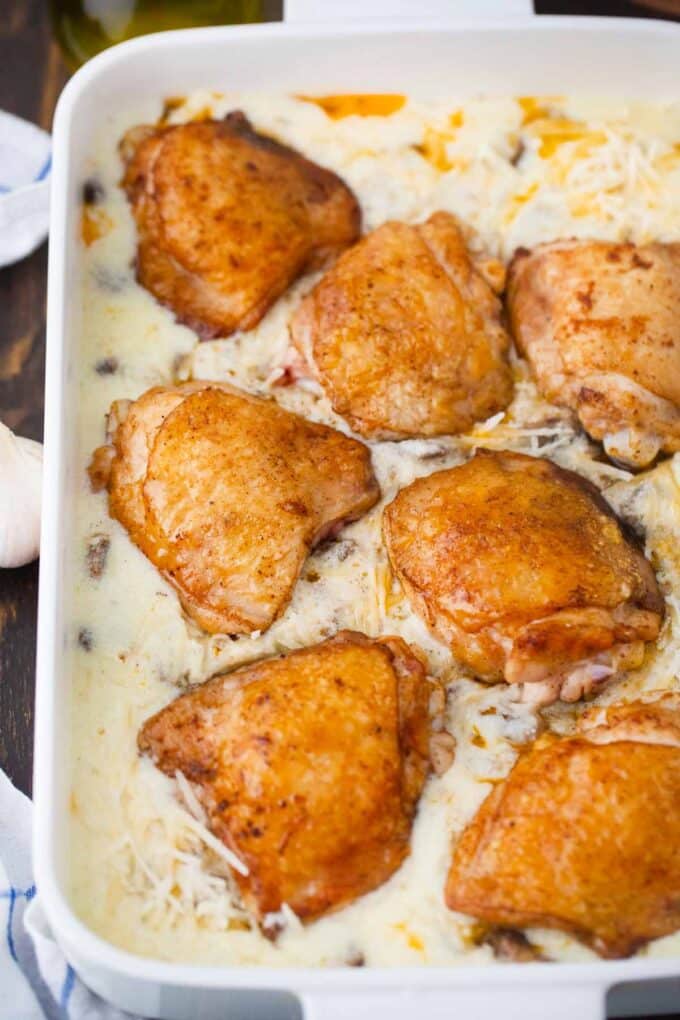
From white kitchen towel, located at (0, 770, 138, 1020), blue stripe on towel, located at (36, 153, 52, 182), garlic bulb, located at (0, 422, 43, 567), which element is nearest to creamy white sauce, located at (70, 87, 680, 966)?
garlic bulb, located at (0, 422, 43, 567)

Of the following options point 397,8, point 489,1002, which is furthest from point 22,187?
point 489,1002

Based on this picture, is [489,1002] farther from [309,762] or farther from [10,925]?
[10,925]

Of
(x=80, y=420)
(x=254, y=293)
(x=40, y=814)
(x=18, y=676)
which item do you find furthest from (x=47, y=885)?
(x=254, y=293)

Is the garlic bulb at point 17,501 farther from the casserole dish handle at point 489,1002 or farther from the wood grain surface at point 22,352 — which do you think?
the casserole dish handle at point 489,1002

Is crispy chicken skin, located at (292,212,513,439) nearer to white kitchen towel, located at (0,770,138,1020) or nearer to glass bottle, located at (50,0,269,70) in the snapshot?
glass bottle, located at (50,0,269,70)

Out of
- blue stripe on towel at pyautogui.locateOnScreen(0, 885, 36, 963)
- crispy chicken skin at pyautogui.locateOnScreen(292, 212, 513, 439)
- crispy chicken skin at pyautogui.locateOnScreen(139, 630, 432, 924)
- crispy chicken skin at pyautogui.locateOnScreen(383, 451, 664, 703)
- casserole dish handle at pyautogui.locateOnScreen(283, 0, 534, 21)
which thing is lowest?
blue stripe on towel at pyautogui.locateOnScreen(0, 885, 36, 963)

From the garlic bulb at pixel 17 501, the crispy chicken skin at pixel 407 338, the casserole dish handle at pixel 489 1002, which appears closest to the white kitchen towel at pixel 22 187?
the garlic bulb at pixel 17 501
